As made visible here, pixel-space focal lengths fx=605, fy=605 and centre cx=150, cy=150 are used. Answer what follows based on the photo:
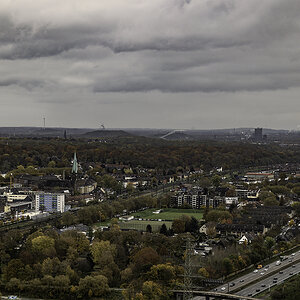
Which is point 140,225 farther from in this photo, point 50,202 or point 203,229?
point 50,202

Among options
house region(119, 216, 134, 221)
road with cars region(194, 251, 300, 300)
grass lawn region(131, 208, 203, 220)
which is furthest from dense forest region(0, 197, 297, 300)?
grass lawn region(131, 208, 203, 220)

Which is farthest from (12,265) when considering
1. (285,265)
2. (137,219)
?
(137,219)

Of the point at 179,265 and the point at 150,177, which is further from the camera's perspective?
the point at 150,177

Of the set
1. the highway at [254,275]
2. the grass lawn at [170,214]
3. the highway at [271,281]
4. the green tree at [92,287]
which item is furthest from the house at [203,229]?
the green tree at [92,287]

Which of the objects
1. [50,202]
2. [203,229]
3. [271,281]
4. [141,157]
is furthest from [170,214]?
[141,157]

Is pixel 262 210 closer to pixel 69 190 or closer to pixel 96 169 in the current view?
pixel 69 190
